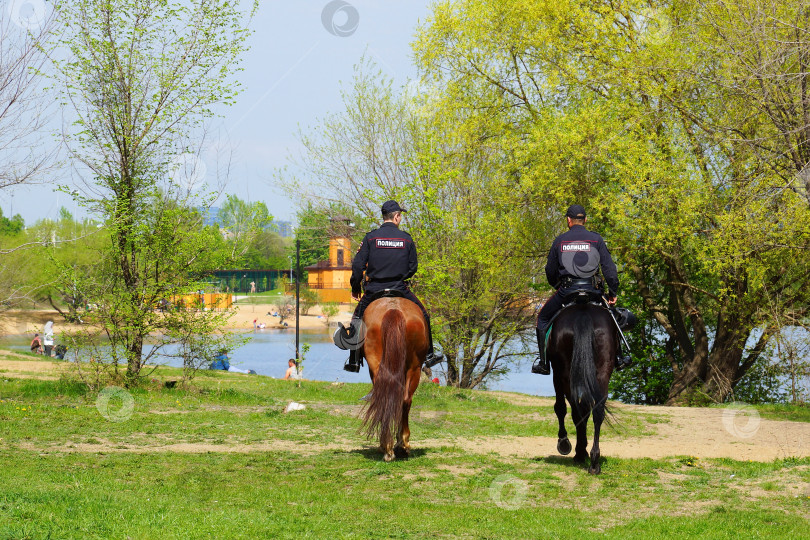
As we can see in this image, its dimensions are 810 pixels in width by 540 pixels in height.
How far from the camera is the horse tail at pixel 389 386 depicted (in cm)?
891

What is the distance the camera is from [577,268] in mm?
9180

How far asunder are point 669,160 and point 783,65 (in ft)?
12.7

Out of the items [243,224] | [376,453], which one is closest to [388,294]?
[376,453]

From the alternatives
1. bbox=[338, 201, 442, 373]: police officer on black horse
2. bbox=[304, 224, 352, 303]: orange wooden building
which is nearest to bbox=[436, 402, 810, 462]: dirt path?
bbox=[338, 201, 442, 373]: police officer on black horse

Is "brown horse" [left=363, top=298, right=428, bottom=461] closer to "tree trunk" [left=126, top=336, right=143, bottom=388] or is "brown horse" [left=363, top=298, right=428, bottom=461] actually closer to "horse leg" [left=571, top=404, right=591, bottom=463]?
"horse leg" [left=571, top=404, right=591, bottom=463]

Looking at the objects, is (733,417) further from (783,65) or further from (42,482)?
(42,482)

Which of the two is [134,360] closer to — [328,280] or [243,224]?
[243,224]

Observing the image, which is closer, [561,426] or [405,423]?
[405,423]

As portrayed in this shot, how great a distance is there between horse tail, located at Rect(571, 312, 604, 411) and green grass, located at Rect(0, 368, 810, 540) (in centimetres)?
81

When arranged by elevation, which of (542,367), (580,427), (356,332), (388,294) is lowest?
(580,427)

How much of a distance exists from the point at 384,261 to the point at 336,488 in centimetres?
302

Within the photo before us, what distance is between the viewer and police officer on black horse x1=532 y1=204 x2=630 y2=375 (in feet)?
30.0

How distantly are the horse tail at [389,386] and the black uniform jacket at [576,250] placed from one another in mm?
1929

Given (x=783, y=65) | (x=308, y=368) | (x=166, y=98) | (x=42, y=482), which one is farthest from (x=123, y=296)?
(x=308, y=368)
